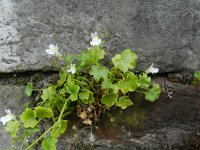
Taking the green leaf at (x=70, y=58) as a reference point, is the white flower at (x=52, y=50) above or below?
above

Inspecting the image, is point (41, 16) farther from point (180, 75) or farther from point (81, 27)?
point (180, 75)

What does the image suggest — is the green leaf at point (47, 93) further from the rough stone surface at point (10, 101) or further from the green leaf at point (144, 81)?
the green leaf at point (144, 81)

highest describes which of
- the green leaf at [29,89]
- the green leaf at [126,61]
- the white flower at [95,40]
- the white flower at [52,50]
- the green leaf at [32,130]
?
the white flower at [95,40]

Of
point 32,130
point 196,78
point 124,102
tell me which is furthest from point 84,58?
point 196,78

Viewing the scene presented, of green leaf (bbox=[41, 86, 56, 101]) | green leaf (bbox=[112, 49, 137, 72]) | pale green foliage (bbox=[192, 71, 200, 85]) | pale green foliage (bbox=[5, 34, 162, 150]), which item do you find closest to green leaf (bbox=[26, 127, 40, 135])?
pale green foliage (bbox=[5, 34, 162, 150])

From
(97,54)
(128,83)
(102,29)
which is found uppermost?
(102,29)

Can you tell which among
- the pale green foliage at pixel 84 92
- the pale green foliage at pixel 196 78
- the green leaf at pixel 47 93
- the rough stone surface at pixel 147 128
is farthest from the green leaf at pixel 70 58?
the pale green foliage at pixel 196 78

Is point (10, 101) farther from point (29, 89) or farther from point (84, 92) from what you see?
point (84, 92)

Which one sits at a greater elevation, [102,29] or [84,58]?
[102,29]
